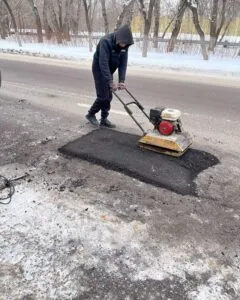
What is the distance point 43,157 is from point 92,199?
129 centimetres

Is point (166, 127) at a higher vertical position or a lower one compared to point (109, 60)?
lower

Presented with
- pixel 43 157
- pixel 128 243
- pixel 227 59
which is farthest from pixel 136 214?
pixel 227 59

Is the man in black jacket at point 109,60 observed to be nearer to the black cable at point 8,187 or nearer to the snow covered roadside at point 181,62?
the black cable at point 8,187

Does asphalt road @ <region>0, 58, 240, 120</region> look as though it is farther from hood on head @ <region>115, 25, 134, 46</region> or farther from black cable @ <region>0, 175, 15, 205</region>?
black cable @ <region>0, 175, 15, 205</region>

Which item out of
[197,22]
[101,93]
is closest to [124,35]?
[101,93]

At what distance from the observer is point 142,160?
4375mm

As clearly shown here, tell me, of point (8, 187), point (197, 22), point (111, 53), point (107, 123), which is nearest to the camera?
point (8, 187)

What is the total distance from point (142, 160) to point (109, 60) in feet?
5.48

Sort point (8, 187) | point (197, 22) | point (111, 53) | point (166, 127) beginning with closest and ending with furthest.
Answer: point (8, 187) → point (166, 127) → point (111, 53) → point (197, 22)

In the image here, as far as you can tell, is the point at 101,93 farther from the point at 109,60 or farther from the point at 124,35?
the point at 124,35

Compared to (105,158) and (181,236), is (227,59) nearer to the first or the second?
(105,158)

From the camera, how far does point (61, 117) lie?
6215mm

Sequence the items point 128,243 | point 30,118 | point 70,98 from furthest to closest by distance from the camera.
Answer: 1. point 70,98
2. point 30,118
3. point 128,243

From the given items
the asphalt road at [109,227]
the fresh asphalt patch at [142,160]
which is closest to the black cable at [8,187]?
the asphalt road at [109,227]
